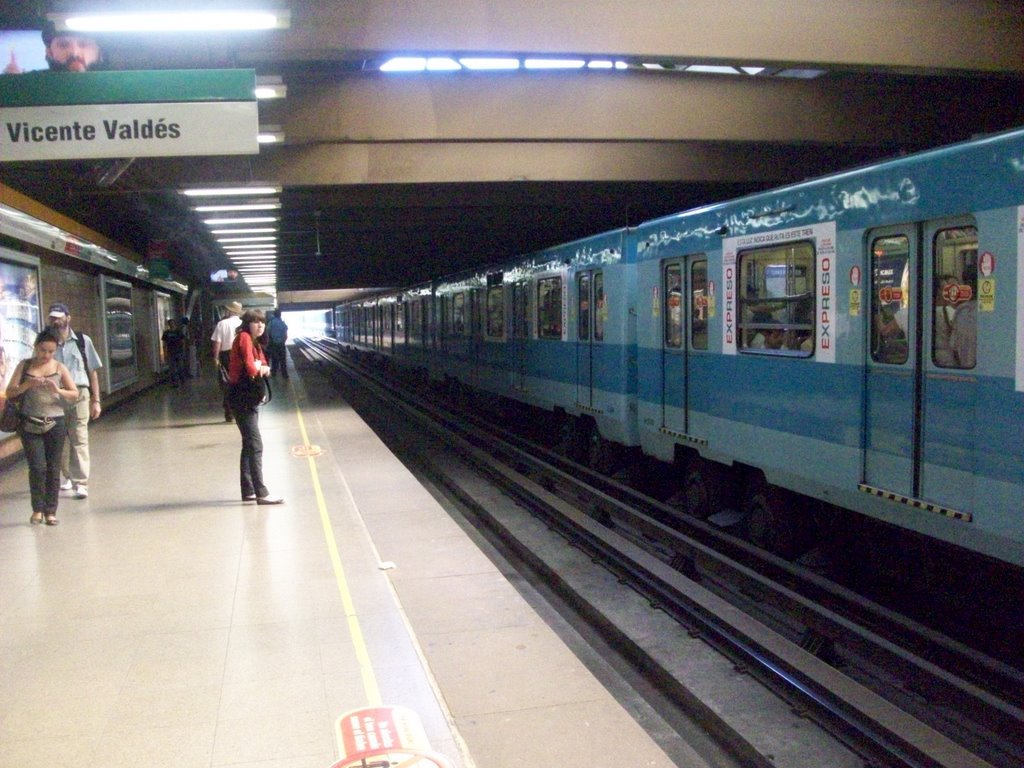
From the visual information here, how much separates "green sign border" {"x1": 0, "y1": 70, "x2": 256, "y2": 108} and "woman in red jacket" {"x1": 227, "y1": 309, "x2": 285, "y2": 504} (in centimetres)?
226

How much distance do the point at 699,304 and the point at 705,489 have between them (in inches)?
75.4

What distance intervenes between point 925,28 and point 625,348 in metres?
4.40

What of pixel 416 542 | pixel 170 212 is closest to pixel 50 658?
pixel 416 542

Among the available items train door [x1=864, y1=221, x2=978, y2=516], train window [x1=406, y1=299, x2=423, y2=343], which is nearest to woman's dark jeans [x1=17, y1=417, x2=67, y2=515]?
train door [x1=864, y1=221, x2=978, y2=516]

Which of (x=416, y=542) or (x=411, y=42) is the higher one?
(x=411, y=42)

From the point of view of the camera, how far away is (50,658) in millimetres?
4922

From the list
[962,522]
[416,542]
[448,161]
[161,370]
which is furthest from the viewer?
[161,370]

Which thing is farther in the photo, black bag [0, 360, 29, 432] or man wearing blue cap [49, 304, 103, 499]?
man wearing blue cap [49, 304, 103, 499]

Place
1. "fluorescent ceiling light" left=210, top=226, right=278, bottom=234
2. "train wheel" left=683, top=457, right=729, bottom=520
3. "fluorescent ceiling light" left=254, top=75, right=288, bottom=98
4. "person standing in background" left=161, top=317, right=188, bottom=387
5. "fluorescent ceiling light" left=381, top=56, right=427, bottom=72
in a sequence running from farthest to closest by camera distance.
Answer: "person standing in background" left=161, top=317, right=188, bottom=387 < "fluorescent ceiling light" left=210, top=226, right=278, bottom=234 < "fluorescent ceiling light" left=381, top=56, right=427, bottom=72 < "train wheel" left=683, top=457, right=729, bottom=520 < "fluorescent ceiling light" left=254, top=75, right=288, bottom=98

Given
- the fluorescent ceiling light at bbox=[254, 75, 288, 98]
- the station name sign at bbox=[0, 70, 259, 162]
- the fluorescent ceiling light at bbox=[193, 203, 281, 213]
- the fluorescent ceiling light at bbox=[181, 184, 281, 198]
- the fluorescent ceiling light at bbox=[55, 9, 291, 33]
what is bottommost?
the station name sign at bbox=[0, 70, 259, 162]

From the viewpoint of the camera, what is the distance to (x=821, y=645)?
600cm

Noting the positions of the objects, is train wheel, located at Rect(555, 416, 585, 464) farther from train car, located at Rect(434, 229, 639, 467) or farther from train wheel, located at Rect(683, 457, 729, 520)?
train wheel, located at Rect(683, 457, 729, 520)

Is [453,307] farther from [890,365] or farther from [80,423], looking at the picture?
→ [890,365]

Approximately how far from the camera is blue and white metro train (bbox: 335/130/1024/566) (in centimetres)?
527
